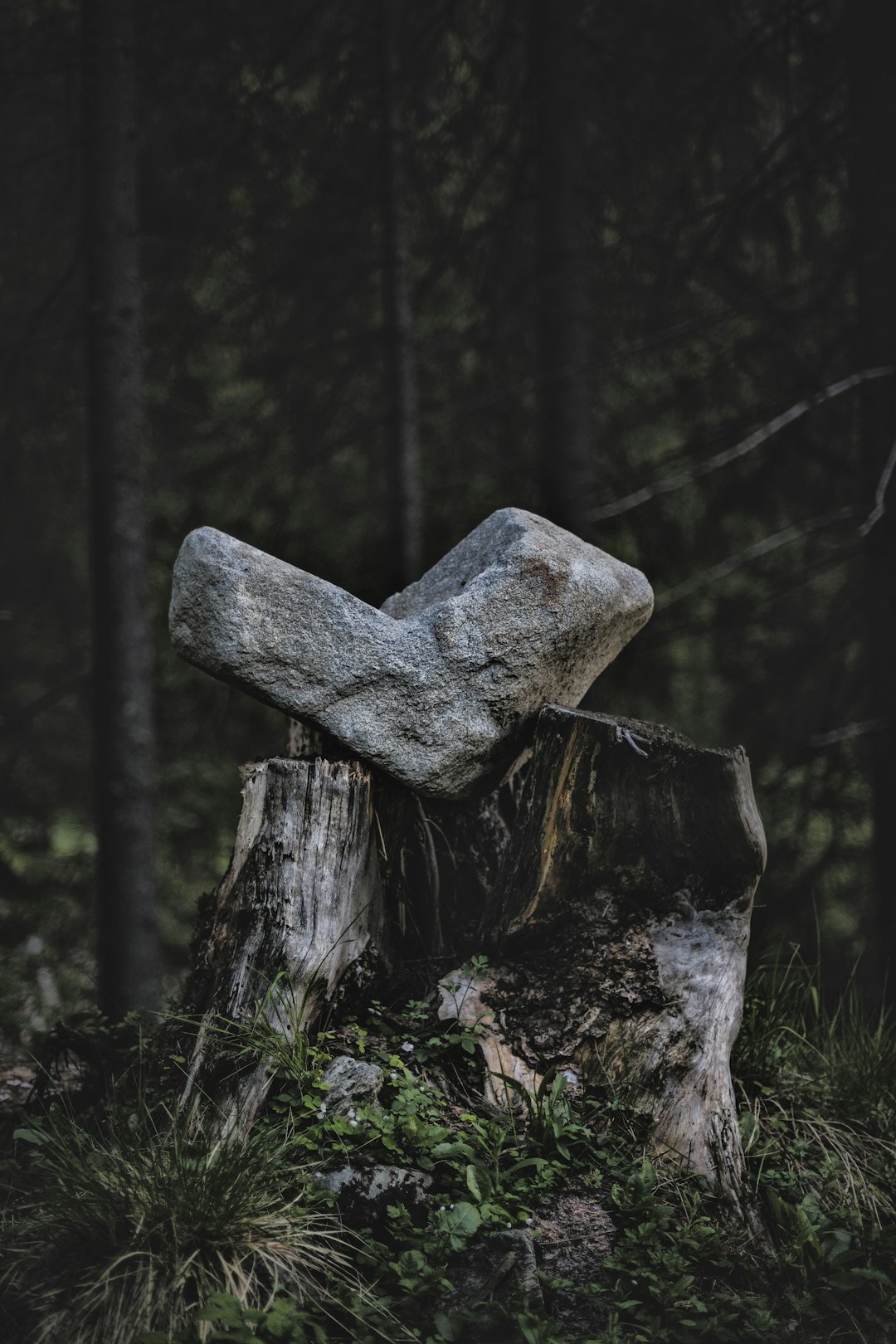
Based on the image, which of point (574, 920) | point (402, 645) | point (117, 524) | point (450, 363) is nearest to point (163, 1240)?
point (574, 920)

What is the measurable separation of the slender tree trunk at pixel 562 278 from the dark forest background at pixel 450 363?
2 centimetres

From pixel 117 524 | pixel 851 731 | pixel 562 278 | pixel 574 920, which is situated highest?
pixel 562 278

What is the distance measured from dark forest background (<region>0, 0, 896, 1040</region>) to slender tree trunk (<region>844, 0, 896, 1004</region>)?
0.02m

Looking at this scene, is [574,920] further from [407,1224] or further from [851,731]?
[851,731]

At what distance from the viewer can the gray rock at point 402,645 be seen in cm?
334

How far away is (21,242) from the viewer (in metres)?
7.82

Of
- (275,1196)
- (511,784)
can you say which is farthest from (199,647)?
(275,1196)

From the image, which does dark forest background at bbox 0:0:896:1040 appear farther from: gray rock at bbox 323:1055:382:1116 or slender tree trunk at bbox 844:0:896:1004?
gray rock at bbox 323:1055:382:1116

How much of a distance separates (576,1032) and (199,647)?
1.74 meters

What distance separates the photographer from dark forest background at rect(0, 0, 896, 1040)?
588cm

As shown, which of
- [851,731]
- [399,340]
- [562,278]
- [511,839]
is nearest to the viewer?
[511,839]

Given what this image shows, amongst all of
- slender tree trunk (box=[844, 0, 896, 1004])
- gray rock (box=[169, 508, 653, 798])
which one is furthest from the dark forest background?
gray rock (box=[169, 508, 653, 798])

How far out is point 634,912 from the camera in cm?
345

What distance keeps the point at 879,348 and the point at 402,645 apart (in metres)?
4.05
